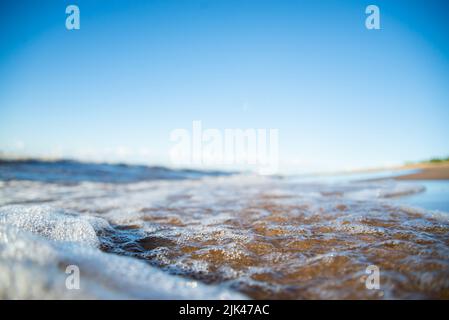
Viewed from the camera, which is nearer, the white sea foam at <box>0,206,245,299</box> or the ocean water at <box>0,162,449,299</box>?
the white sea foam at <box>0,206,245,299</box>

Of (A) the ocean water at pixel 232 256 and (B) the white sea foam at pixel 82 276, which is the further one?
(A) the ocean water at pixel 232 256

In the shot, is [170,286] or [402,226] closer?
[170,286]

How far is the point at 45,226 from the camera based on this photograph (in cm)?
193

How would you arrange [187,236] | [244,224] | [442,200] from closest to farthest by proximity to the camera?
[187,236] < [244,224] < [442,200]

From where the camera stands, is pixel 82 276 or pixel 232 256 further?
pixel 232 256

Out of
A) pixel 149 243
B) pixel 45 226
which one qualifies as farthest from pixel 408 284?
pixel 45 226

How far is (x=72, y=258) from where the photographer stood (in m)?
1.20
